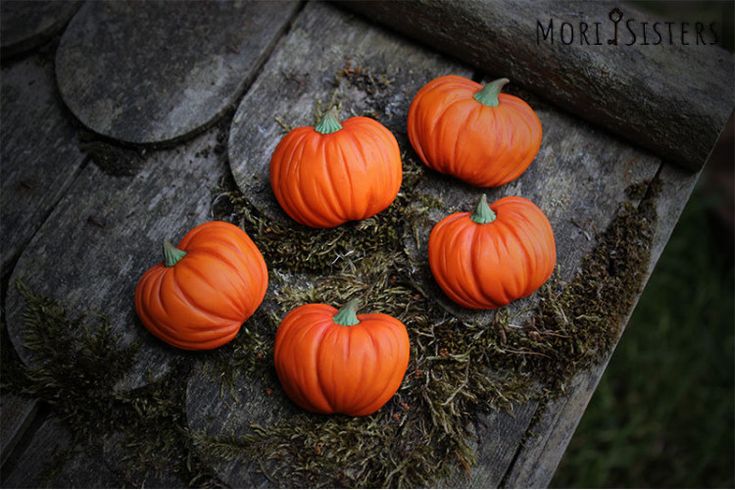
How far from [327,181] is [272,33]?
2.21 ft

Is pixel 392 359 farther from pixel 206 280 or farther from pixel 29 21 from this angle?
pixel 29 21

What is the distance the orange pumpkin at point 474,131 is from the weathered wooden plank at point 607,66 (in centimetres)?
17

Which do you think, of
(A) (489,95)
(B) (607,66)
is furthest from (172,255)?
(B) (607,66)

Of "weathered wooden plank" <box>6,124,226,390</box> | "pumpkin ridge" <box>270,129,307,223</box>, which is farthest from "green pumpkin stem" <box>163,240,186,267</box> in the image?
"pumpkin ridge" <box>270,129,307,223</box>

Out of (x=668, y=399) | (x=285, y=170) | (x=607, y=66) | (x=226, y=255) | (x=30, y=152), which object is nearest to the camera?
Result: (x=226, y=255)

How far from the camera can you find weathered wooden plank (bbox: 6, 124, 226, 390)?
2.05 meters

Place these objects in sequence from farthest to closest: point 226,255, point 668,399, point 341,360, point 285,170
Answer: point 668,399, point 285,170, point 226,255, point 341,360

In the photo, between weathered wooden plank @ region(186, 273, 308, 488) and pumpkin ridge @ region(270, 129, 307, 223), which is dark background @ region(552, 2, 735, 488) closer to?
weathered wooden plank @ region(186, 273, 308, 488)

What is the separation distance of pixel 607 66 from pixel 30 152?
5.82 feet

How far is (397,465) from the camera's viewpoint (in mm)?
1864

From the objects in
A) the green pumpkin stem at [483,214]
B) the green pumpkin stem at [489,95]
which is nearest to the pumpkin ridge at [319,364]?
the green pumpkin stem at [483,214]

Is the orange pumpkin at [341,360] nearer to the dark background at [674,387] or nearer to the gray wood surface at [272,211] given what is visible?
the gray wood surface at [272,211]

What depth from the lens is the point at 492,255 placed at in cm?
191

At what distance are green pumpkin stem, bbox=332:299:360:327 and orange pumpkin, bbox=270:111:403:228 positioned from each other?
10.6 inches
